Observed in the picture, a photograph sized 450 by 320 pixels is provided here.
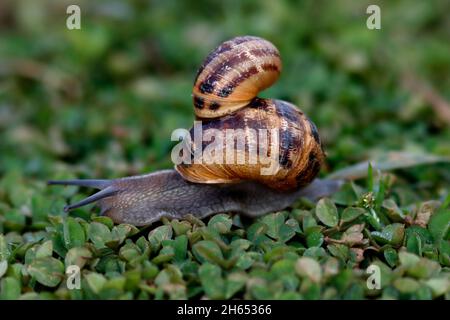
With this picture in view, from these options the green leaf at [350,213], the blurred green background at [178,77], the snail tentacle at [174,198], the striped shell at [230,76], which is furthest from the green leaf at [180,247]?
the blurred green background at [178,77]

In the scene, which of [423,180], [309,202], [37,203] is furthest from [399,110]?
[37,203]

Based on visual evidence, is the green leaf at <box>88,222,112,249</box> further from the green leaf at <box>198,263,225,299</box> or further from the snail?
the green leaf at <box>198,263,225,299</box>

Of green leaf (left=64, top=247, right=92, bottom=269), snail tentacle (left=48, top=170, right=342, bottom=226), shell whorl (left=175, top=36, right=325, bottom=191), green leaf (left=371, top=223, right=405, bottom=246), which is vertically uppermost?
shell whorl (left=175, top=36, right=325, bottom=191)

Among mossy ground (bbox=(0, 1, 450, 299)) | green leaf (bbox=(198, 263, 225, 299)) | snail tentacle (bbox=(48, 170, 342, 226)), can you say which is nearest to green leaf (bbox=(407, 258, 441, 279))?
mossy ground (bbox=(0, 1, 450, 299))

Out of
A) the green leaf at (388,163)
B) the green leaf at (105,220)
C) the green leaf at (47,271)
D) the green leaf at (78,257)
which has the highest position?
the green leaf at (388,163)

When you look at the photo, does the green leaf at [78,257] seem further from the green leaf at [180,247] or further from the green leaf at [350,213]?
the green leaf at [350,213]

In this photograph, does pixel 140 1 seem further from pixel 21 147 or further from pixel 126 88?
pixel 21 147

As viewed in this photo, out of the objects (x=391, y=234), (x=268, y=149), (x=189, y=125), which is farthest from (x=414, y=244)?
(x=189, y=125)
